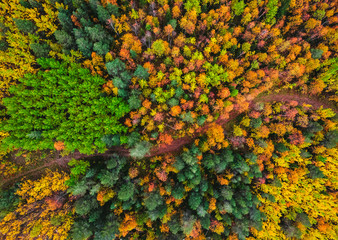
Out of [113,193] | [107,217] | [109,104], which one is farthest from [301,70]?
[107,217]

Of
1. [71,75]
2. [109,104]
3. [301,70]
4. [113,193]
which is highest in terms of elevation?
[71,75]

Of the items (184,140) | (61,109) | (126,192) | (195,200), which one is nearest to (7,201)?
(61,109)

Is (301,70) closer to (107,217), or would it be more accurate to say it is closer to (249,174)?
(249,174)

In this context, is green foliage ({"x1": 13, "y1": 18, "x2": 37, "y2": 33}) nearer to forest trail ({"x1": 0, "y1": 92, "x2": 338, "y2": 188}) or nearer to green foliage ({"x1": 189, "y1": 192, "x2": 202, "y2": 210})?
forest trail ({"x1": 0, "y1": 92, "x2": 338, "y2": 188})

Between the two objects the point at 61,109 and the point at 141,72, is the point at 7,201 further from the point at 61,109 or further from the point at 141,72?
the point at 141,72

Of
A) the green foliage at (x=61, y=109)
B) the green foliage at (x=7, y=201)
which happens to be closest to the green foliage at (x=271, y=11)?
the green foliage at (x=61, y=109)
